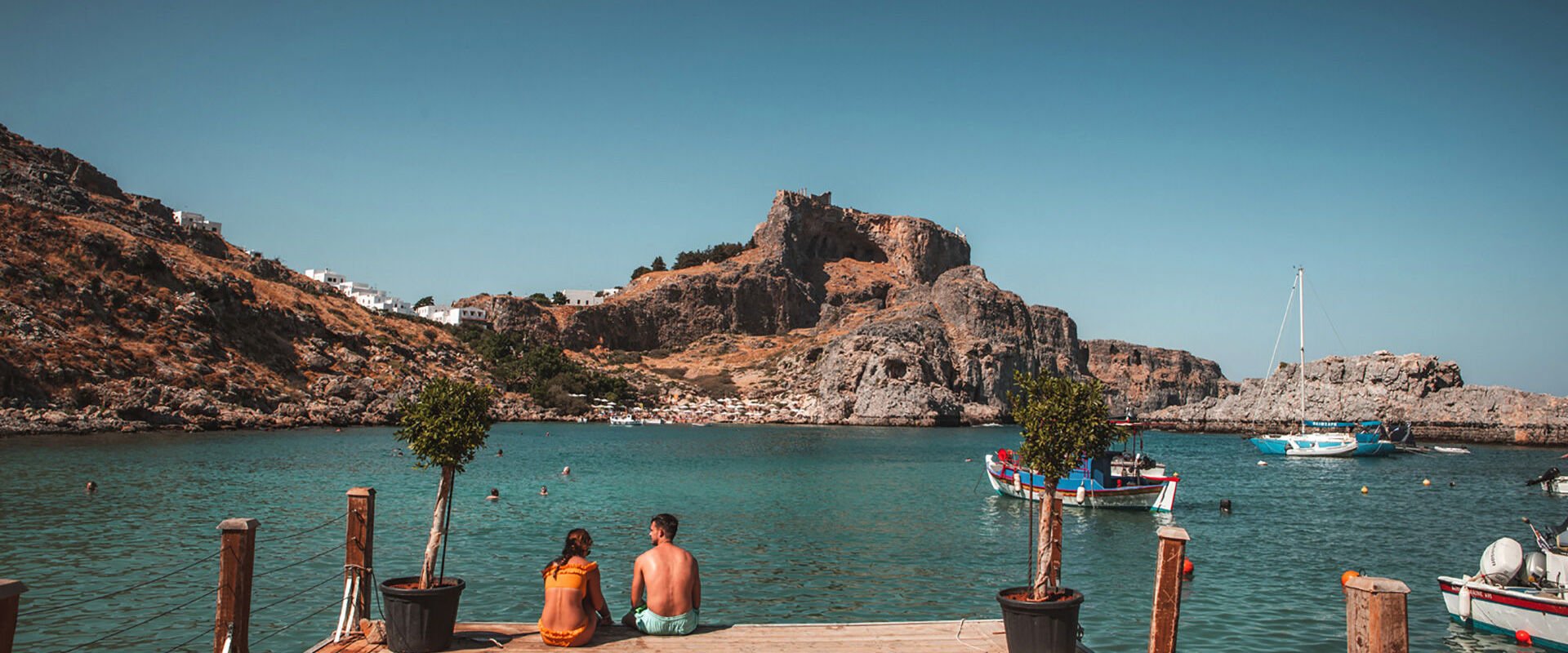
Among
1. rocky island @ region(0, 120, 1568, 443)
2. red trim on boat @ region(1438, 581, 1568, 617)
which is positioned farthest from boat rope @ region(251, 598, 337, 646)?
rocky island @ region(0, 120, 1568, 443)

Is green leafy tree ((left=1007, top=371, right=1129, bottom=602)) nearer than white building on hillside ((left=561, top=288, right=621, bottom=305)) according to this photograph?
Yes

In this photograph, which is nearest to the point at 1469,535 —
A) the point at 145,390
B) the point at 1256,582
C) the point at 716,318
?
the point at 1256,582

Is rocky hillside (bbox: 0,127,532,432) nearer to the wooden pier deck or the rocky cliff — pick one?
the wooden pier deck

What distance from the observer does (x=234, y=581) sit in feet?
24.4

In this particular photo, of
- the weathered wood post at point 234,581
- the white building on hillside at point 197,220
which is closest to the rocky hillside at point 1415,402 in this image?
the weathered wood post at point 234,581

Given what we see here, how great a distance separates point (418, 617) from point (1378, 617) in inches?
295

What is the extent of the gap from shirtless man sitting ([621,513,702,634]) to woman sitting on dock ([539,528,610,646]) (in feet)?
1.30

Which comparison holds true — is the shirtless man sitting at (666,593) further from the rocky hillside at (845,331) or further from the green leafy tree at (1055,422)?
the rocky hillside at (845,331)

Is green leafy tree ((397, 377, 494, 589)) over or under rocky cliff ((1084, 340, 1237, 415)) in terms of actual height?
under

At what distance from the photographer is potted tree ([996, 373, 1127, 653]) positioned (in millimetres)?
8023

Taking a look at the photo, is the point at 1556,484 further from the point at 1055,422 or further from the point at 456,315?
the point at 456,315

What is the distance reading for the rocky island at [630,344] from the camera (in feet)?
189

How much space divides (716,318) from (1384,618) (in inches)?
5499

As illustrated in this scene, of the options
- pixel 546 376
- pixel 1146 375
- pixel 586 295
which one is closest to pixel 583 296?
pixel 586 295
